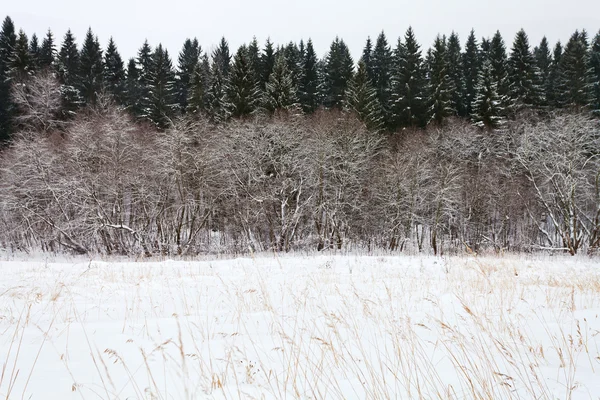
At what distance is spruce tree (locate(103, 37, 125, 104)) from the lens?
139ft

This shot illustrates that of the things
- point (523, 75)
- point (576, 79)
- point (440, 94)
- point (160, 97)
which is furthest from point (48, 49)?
point (576, 79)

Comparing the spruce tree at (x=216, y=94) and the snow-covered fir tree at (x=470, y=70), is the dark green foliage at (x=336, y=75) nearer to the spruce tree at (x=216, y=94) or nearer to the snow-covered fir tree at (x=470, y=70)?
the spruce tree at (x=216, y=94)

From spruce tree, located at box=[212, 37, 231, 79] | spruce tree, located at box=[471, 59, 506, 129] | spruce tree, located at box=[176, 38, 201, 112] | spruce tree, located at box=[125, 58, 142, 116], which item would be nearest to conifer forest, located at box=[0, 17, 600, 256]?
spruce tree, located at box=[471, 59, 506, 129]

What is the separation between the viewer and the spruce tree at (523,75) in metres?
35.5

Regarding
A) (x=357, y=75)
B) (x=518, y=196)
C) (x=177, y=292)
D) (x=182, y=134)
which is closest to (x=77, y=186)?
(x=182, y=134)

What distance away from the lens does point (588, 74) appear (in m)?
35.3

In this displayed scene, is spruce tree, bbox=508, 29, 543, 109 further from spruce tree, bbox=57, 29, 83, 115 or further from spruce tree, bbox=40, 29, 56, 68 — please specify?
spruce tree, bbox=40, 29, 56, 68

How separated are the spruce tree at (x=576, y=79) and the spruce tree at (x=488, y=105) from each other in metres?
6.84

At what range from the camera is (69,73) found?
40.8m

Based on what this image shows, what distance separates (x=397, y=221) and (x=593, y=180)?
45.6ft

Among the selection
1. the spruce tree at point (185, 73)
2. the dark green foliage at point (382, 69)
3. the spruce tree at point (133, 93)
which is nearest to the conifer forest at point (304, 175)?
the spruce tree at point (133, 93)

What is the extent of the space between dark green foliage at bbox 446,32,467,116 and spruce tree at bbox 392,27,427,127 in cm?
346

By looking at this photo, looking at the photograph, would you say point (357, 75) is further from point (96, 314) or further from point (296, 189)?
point (96, 314)

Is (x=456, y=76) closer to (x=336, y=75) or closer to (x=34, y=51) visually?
(x=336, y=75)
